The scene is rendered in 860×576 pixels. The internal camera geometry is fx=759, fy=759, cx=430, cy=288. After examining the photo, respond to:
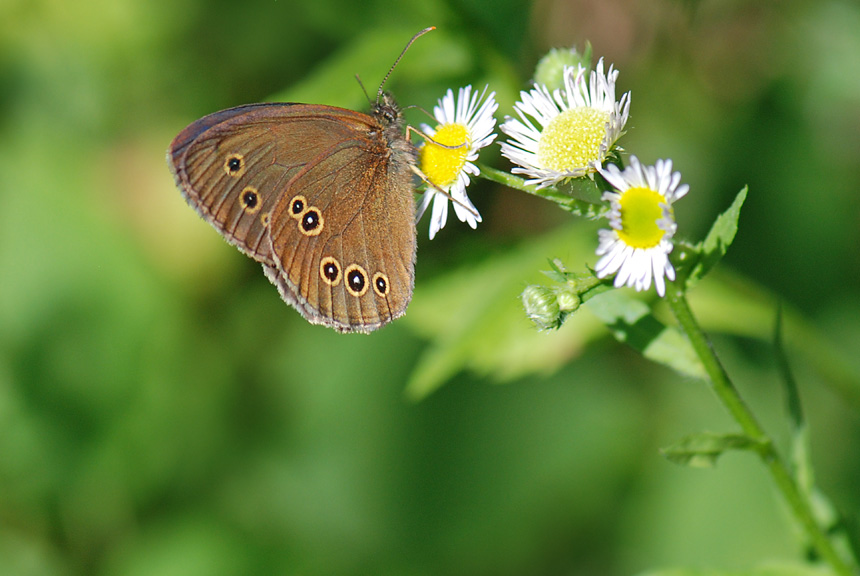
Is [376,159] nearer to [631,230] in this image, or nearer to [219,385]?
[631,230]

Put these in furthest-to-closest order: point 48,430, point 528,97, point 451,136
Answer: point 48,430 < point 451,136 < point 528,97

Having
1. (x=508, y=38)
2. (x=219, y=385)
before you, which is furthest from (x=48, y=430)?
(x=508, y=38)

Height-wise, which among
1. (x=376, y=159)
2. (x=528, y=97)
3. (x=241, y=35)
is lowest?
(x=528, y=97)

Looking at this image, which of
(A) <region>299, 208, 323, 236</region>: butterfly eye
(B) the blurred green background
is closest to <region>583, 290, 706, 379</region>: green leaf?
(A) <region>299, 208, 323, 236</region>: butterfly eye

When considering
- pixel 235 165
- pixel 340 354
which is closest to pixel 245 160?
pixel 235 165

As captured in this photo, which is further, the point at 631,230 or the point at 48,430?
the point at 48,430

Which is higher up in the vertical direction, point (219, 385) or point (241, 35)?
point (241, 35)

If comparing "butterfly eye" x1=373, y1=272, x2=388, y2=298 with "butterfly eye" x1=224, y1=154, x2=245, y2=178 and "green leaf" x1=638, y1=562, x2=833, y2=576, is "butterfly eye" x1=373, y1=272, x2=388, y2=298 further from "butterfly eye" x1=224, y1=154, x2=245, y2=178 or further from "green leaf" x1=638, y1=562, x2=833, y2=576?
"green leaf" x1=638, y1=562, x2=833, y2=576
